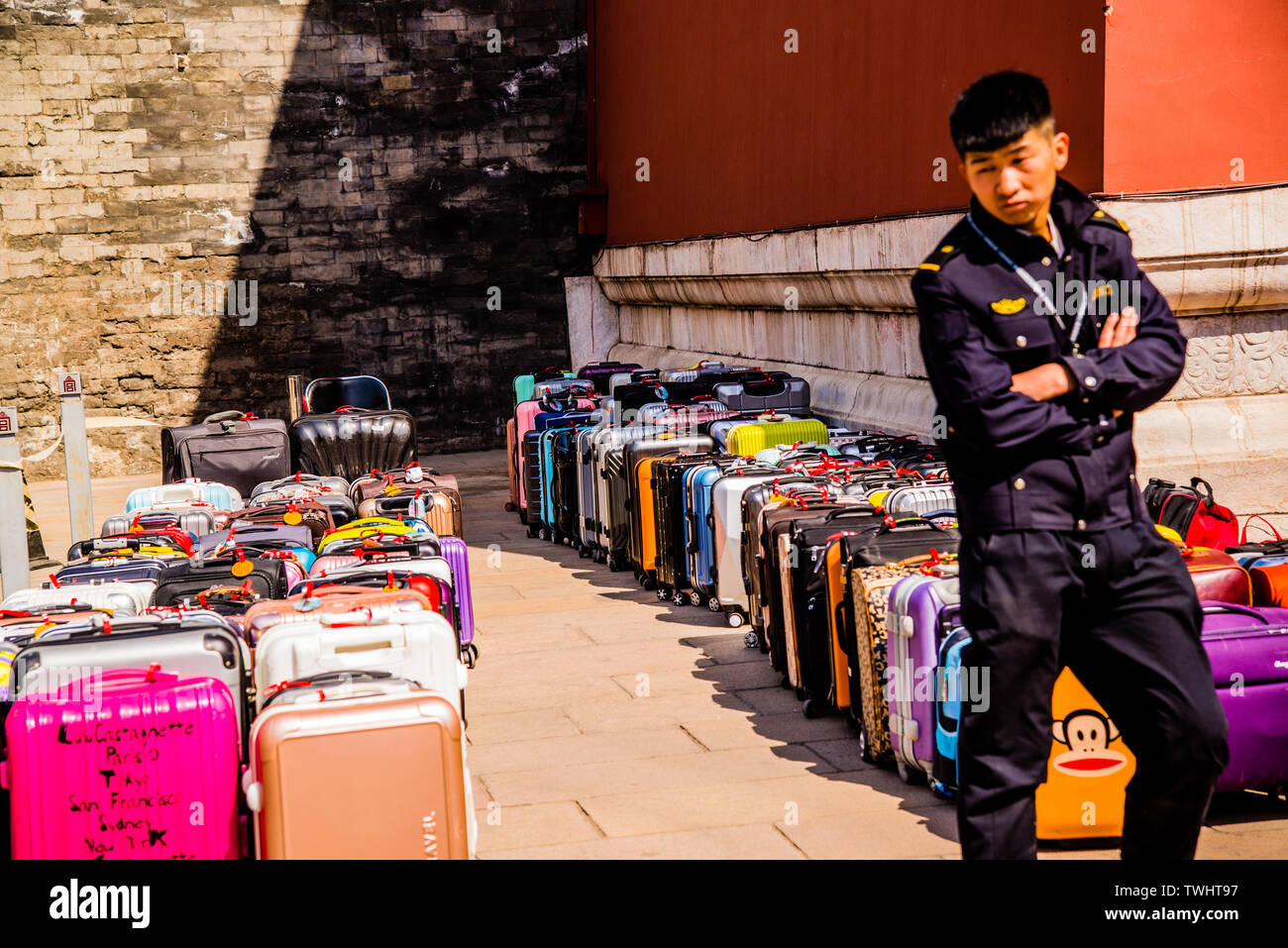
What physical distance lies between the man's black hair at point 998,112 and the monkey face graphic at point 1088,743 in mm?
2087

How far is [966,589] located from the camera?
9.88 ft

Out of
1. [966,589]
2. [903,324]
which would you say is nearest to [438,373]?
[903,324]

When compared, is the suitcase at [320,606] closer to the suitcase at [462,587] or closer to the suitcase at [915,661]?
the suitcase at [915,661]

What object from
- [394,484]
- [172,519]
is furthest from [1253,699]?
[394,484]

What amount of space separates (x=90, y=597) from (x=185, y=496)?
3.46 metres

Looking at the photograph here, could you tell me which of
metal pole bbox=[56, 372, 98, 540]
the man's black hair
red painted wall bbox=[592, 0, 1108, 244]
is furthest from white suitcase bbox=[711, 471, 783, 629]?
metal pole bbox=[56, 372, 98, 540]

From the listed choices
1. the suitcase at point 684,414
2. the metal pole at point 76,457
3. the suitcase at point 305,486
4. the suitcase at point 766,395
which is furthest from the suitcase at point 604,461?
the metal pole at point 76,457

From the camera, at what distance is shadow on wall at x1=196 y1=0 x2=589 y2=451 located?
19141 millimetres

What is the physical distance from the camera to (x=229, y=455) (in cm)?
1092

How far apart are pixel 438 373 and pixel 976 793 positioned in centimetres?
1721

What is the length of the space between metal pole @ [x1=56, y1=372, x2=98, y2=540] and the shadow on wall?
8751 millimetres

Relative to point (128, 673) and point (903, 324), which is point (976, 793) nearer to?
point (128, 673)

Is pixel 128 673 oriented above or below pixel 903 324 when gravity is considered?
below

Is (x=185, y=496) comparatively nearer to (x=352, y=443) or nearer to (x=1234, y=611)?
(x=352, y=443)
